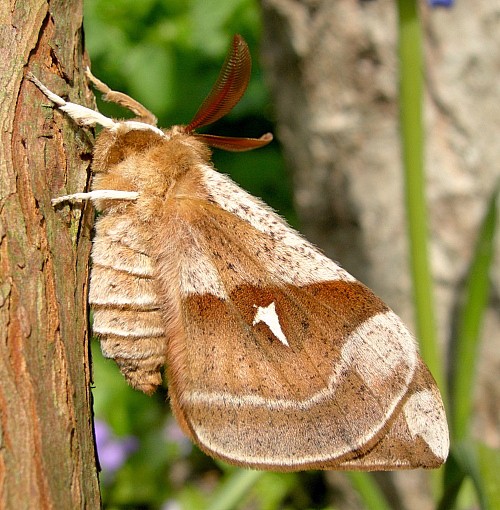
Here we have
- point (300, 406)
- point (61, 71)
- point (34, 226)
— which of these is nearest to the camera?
point (34, 226)

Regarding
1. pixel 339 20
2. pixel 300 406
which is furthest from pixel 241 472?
pixel 339 20

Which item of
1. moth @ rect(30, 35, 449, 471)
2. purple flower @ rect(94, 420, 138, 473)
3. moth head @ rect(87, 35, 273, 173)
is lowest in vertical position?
purple flower @ rect(94, 420, 138, 473)

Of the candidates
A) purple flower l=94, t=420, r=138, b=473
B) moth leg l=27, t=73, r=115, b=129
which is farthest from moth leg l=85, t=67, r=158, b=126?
purple flower l=94, t=420, r=138, b=473

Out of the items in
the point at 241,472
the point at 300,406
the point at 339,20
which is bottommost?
the point at 241,472

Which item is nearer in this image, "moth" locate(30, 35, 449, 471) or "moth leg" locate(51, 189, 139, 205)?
"moth leg" locate(51, 189, 139, 205)

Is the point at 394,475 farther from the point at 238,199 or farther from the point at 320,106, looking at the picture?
the point at 238,199

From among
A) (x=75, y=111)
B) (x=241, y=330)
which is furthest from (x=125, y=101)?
(x=241, y=330)

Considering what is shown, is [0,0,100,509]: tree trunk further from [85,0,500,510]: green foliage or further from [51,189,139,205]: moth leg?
[85,0,500,510]: green foliage
